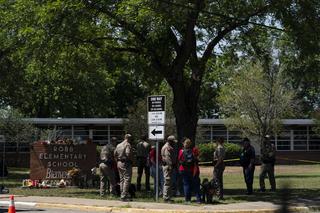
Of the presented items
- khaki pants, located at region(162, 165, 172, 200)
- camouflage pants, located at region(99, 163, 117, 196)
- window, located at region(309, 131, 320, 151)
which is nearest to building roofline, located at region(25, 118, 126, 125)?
window, located at region(309, 131, 320, 151)

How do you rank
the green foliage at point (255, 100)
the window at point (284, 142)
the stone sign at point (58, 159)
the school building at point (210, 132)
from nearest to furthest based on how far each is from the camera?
the stone sign at point (58, 159), the green foliage at point (255, 100), the school building at point (210, 132), the window at point (284, 142)

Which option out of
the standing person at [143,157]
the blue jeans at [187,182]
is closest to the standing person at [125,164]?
the blue jeans at [187,182]

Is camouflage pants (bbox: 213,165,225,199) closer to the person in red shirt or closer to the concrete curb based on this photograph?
the person in red shirt

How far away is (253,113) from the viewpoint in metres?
39.8

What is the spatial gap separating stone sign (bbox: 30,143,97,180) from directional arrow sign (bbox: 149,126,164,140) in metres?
6.58

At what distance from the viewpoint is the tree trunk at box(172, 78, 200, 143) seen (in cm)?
1955

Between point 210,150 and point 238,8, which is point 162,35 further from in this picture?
point 210,150

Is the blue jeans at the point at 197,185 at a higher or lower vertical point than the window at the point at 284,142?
lower

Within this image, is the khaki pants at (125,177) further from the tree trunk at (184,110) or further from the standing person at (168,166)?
the tree trunk at (184,110)

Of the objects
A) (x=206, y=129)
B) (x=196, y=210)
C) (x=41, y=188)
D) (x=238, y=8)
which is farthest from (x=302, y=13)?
(x=206, y=129)

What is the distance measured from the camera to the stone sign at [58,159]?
73.6ft

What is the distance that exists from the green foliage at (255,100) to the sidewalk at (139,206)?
23.0 meters

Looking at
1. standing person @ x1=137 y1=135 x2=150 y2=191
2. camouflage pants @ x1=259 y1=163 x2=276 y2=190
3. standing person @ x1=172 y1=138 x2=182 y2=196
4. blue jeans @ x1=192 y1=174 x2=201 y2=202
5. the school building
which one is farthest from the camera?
the school building

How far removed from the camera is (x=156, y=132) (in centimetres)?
1691
